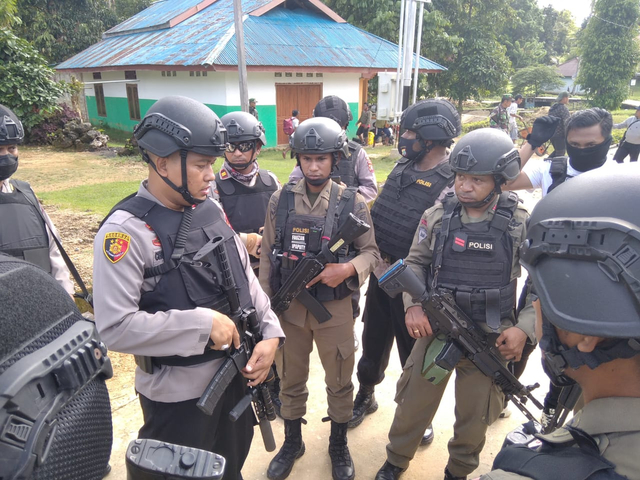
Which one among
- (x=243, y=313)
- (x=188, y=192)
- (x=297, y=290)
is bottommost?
(x=297, y=290)

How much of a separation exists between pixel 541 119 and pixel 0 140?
3.76 m

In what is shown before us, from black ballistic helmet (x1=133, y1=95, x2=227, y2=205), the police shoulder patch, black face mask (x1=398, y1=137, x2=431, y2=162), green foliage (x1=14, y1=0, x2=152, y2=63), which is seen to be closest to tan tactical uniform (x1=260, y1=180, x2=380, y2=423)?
black face mask (x1=398, y1=137, x2=431, y2=162)

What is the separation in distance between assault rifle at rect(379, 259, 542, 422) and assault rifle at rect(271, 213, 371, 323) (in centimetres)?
37

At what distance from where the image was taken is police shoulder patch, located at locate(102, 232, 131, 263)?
65.4 inches

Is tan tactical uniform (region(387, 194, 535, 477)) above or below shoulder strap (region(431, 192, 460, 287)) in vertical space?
below

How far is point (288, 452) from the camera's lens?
2754mm

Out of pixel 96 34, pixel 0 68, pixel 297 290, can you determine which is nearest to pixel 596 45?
pixel 96 34

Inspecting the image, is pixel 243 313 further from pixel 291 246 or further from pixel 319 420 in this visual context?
pixel 319 420

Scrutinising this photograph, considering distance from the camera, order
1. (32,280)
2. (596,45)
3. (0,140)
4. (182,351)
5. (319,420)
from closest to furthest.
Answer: (32,280) < (182,351) < (0,140) < (319,420) < (596,45)

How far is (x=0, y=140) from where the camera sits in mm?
2465

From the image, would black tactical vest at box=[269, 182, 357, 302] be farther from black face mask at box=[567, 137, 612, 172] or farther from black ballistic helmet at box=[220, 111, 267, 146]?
black face mask at box=[567, 137, 612, 172]

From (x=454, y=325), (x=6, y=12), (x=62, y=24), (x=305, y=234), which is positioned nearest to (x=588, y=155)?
(x=454, y=325)

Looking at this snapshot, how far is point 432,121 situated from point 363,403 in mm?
2052

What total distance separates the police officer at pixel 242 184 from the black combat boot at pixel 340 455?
130 cm
